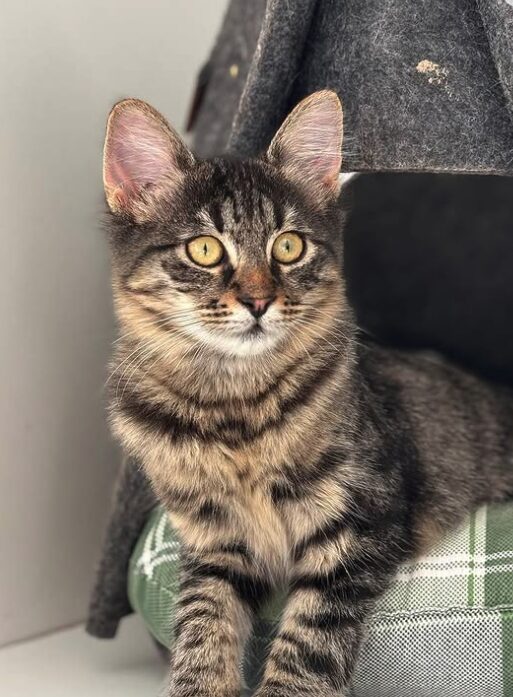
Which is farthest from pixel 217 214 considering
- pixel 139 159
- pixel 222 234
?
pixel 139 159

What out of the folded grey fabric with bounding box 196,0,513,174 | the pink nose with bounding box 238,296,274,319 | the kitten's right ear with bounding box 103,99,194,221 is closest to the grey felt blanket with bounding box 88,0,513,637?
the folded grey fabric with bounding box 196,0,513,174

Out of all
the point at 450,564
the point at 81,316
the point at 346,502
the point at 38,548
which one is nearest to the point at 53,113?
the point at 81,316

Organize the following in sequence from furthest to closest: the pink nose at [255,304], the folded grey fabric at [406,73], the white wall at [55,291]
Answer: the white wall at [55,291], the folded grey fabric at [406,73], the pink nose at [255,304]

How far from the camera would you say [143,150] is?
4.22 ft

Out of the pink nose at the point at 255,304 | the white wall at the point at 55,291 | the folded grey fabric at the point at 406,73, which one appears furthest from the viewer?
the white wall at the point at 55,291

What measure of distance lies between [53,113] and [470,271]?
3.36ft

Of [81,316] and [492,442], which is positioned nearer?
[492,442]

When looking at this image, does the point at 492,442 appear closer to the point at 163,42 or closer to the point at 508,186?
the point at 508,186

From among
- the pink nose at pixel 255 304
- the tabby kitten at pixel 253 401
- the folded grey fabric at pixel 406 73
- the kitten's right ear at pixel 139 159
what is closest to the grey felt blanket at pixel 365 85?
the folded grey fabric at pixel 406 73

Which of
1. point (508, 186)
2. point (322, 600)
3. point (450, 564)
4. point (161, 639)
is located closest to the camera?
point (322, 600)

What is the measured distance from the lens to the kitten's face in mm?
1201

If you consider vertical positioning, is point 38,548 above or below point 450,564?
below

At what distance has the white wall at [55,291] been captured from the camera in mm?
1635

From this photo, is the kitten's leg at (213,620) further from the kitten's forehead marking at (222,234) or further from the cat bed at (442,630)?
the kitten's forehead marking at (222,234)
